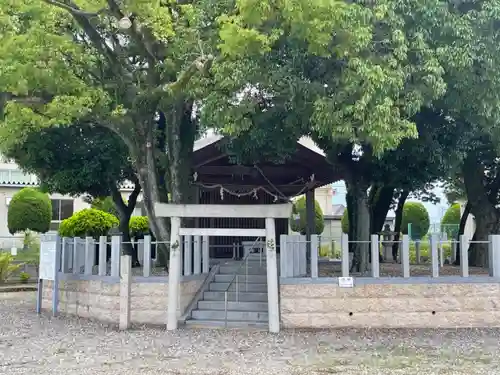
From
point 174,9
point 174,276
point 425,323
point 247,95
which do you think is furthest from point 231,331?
point 174,9

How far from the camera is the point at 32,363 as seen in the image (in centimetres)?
806

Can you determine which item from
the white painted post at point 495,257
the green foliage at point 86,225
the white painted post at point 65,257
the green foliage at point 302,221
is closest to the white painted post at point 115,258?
the white painted post at point 65,257

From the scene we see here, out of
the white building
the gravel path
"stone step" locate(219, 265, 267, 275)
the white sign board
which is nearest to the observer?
the gravel path

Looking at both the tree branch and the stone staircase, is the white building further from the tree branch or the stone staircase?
the tree branch

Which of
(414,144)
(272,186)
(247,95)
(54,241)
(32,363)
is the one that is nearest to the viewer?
(32,363)

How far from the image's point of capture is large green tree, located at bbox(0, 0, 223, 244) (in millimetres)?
9773

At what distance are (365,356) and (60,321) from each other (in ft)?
22.2

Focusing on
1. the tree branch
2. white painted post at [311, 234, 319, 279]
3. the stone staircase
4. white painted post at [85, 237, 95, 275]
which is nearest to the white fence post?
the stone staircase

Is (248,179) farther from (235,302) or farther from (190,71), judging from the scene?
(190,71)

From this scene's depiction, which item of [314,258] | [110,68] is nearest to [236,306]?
[314,258]

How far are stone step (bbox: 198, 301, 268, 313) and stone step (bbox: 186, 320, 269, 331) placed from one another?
0.41 metres

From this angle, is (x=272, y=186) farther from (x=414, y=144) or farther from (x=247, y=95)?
(x=247, y=95)

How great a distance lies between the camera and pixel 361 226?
13.0 metres

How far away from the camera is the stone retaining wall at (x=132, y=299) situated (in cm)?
1115
